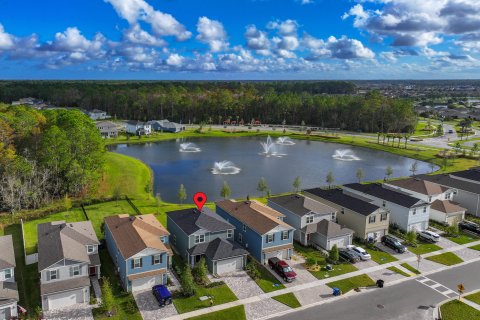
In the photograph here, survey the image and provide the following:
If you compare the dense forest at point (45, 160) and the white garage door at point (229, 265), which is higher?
the dense forest at point (45, 160)

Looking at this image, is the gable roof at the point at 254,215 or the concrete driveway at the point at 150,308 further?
the gable roof at the point at 254,215

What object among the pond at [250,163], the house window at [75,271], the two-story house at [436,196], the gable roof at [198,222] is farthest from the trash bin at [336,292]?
the pond at [250,163]

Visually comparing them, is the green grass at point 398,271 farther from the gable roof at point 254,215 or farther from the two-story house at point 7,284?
the two-story house at point 7,284

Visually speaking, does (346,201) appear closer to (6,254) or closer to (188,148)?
(6,254)

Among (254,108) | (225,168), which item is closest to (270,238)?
(225,168)

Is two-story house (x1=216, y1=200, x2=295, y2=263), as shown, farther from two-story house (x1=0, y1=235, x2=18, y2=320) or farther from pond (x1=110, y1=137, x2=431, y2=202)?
two-story house (x1=0, y1=235, x2=18, y2=320)

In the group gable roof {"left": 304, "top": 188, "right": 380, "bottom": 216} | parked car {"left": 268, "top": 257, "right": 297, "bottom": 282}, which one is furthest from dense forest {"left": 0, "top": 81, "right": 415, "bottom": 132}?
parked car {"left": 268, "top": 257, "right": 297, "bottom": 282}
